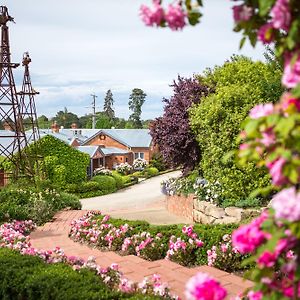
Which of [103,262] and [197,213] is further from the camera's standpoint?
[197,213]

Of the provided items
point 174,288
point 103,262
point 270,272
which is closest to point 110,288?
point 174,288

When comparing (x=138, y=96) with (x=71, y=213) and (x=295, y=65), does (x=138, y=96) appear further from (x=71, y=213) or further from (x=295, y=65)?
(x=295, y=65)

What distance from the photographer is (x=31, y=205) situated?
12.4 metres

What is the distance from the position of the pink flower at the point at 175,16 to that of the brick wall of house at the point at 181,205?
11.0 m

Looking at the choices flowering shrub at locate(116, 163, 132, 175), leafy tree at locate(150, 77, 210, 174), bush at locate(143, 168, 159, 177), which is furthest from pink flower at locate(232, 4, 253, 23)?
bush at locate(143, 168, 159, 177)

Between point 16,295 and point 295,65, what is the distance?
154 inches

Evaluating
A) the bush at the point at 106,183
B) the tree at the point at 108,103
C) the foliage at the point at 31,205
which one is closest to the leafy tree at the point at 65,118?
the tree at the point at 108,103

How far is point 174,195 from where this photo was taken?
13.9 metres

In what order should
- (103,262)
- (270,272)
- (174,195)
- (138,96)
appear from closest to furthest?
1. (270,272)
2. (103,262)
3. (174,195)
4. (138,96)

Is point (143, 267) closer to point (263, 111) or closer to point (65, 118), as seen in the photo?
point (263, 111)

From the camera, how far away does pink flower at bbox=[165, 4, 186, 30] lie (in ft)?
5.48

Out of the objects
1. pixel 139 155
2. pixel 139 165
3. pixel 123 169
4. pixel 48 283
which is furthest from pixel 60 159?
pixel 48 283

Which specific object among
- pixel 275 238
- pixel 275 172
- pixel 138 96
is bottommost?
pixel 275 238

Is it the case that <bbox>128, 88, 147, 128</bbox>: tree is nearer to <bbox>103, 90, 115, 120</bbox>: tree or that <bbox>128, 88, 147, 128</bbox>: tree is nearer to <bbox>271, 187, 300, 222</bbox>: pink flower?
<bbox>103, 90, 115, 120</bbox>: tree
